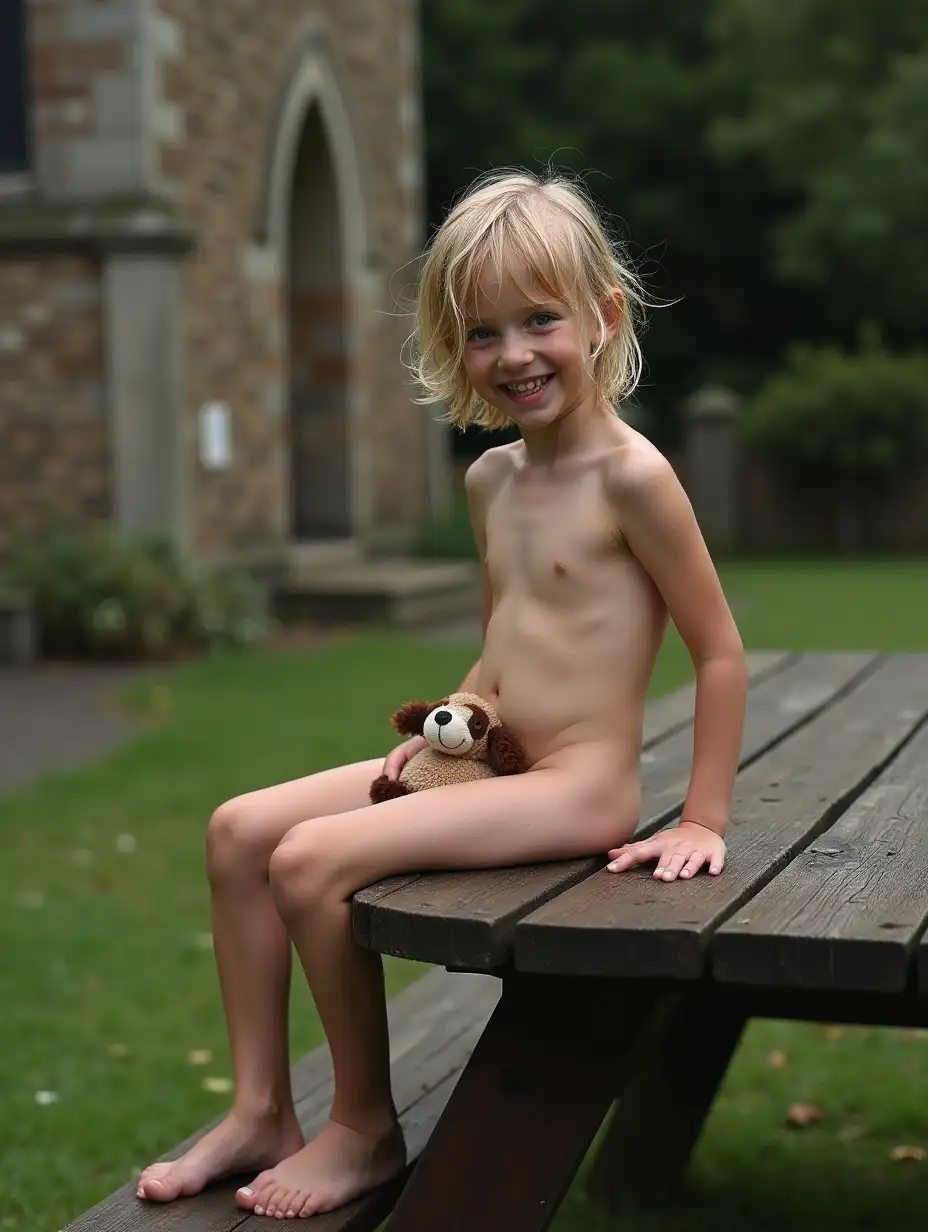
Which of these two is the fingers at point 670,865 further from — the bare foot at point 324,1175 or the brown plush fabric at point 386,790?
the bare foot at point 324,1175

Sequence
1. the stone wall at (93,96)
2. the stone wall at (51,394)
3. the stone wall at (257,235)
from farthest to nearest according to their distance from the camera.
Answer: the stone wall at (257,235) < the stone wall at (51,394) < the stone wall at (93,96)

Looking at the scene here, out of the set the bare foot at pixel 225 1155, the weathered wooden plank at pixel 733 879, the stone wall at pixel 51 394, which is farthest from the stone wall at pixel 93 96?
the bare foot at pixel 225 1155

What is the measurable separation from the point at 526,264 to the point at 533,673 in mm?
546

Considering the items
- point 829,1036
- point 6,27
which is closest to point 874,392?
point 6,27

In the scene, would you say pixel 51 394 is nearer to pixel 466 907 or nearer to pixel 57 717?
pixel 57 717

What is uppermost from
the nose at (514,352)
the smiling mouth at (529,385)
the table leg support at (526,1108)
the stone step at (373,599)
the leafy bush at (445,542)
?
the nose at (514,352)

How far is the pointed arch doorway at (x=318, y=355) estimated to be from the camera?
15406mm

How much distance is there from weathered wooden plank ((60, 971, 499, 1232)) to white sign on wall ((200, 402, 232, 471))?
9.10m

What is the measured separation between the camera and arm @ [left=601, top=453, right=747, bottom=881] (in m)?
2.50

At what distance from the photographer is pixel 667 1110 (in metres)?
3.53

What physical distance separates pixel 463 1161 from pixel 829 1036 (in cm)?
242

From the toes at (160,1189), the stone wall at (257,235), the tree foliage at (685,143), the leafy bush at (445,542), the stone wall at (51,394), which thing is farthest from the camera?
the tree foliage at (685,143)

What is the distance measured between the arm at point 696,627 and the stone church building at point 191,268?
9532mm

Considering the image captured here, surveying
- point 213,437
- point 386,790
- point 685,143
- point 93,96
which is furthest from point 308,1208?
point 685,143
